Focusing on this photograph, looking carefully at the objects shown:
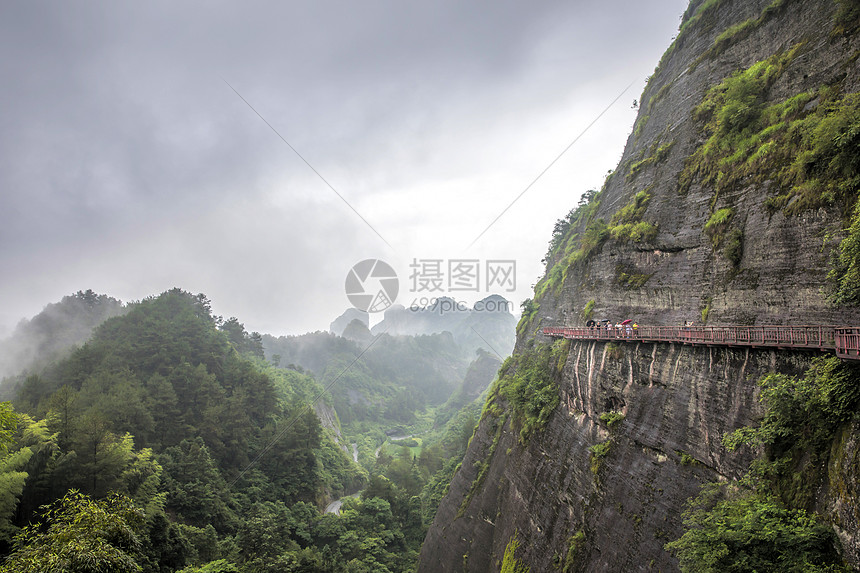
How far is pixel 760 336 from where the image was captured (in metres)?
8.65

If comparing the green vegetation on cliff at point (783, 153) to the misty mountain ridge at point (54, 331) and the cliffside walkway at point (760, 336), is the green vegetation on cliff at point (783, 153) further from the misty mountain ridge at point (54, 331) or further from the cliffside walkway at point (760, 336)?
the misty mountain ridge at point (54, 331)

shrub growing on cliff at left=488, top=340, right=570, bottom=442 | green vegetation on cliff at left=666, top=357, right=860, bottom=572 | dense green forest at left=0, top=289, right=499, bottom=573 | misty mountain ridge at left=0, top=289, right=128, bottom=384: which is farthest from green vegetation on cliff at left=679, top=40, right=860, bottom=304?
misty mountain ridge at left=0, top=289, right=128, bottom=384

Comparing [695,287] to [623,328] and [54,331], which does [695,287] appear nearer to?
[623,328]

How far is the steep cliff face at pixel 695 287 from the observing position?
8422mm

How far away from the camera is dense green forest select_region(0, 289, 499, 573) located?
436 inches

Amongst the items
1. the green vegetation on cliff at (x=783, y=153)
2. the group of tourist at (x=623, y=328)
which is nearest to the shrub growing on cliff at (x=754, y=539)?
the green vegetation on cliff at (x=783, y=153)

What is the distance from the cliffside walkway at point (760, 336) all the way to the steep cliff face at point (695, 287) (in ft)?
1.03

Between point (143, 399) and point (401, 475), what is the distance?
26306 millimetres

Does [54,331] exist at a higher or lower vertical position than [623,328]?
lower

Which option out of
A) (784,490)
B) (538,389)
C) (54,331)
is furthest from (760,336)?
(54,331)

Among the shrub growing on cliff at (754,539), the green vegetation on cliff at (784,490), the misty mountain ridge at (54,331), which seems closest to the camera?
the shrub growing on cliff at (754,539)

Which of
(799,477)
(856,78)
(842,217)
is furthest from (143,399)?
(856,78)

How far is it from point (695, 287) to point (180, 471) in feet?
102

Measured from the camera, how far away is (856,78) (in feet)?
29.0
